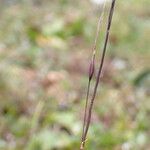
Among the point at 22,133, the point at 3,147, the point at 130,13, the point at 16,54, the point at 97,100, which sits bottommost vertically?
the point at 3,147

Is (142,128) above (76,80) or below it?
below

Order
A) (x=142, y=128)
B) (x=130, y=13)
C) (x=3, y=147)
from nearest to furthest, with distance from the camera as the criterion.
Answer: (x=3, y=147), (x=142, y=128), (x=130, y=13)

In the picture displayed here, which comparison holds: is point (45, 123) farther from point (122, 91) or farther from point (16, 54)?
point (16, 54)

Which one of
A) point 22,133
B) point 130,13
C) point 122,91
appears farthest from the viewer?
point 130,13

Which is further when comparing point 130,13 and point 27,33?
point 130,13

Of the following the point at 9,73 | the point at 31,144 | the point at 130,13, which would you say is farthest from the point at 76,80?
the point at 130,13

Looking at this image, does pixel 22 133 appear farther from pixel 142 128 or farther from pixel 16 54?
pixel 16 54
